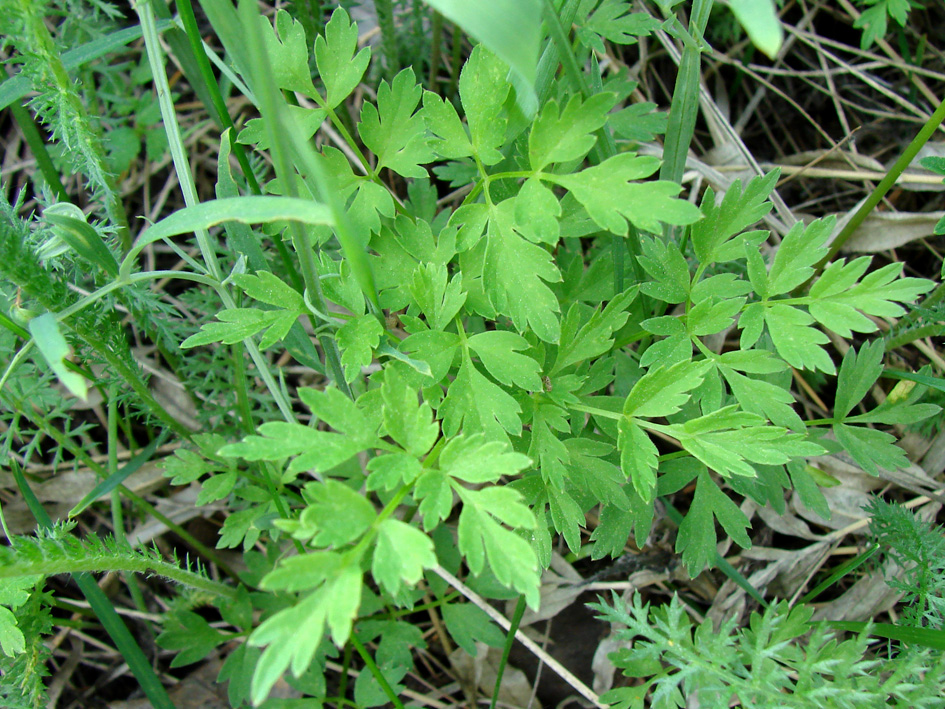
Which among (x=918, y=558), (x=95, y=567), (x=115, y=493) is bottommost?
(x=918, y=558)

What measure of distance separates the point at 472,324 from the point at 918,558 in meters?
1.30

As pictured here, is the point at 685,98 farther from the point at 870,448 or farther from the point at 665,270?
the point at 870,448

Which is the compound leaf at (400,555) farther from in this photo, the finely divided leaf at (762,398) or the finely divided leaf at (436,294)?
the finely divided leaf at (762,398)

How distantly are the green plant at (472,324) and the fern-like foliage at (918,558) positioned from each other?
173mm

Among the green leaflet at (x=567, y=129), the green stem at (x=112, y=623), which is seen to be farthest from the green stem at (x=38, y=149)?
the green leaflet at (x=567, y=129)

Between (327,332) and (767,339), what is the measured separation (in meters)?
1.19

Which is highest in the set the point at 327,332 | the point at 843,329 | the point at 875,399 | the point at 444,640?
the point at 327,332

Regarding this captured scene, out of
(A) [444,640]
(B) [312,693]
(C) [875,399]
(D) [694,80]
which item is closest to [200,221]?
(D) [694,80]

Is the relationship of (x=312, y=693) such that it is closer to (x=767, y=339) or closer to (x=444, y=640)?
(x=444, y=640)

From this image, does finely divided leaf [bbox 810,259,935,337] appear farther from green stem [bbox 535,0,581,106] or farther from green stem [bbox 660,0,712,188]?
green stem [bbox 535,0,581,106]

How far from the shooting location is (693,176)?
89.4 inches

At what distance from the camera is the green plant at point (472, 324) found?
1.18 meters

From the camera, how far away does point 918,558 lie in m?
1.70

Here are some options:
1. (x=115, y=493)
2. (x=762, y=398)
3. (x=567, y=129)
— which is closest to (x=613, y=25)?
(x=567, y=129)
